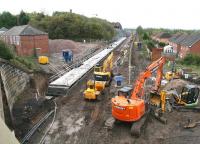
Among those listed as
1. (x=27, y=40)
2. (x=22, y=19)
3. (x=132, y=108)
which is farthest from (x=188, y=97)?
(x=22, y=19)

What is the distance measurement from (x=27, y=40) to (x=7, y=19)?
26933 mm

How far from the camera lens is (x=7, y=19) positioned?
60031 mm

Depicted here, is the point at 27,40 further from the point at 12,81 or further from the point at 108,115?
the point at 108,115

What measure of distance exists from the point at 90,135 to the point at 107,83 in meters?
8.42

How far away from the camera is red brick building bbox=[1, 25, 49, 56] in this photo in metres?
36.0

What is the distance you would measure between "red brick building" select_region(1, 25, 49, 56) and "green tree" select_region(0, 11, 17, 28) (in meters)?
22.0

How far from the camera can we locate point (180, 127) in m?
16.2

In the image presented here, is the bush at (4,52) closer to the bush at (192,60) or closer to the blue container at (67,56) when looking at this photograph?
the blue container at (67,56)

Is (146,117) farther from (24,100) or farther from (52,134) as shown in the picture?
(24,100)

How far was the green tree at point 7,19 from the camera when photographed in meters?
59.2

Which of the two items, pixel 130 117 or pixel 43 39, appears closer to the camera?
pixel 130 117

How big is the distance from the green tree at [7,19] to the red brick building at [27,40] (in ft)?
72.3

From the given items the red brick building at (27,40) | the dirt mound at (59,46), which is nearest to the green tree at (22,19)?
the dirt mound at (59,46)

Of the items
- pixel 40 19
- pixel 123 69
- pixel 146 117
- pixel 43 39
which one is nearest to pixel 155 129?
pixel 146 117
